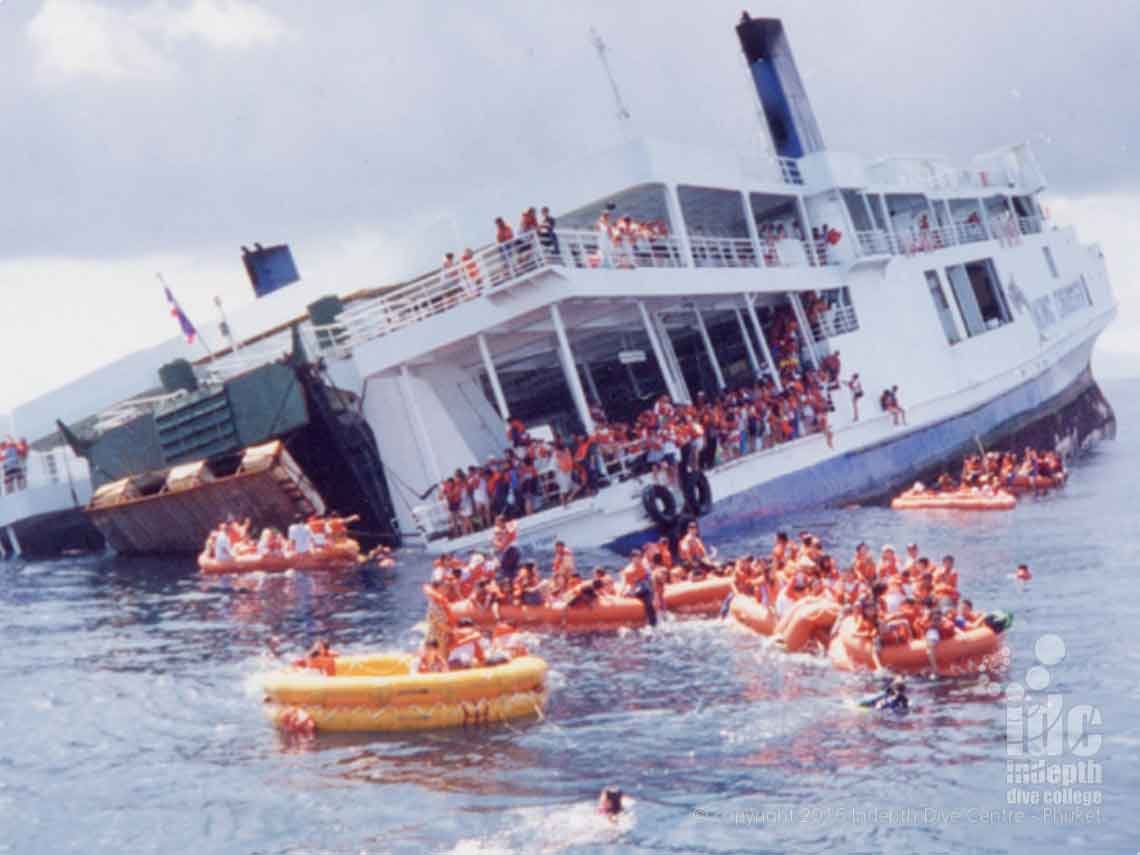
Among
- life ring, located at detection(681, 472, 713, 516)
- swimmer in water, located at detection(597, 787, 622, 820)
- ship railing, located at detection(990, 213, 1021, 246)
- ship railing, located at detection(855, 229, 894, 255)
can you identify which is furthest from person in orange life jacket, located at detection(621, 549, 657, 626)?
ship railing, located at detection(990, 213, 1021, 246)

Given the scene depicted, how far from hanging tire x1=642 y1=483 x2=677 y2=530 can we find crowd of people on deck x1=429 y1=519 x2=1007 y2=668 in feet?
3.28

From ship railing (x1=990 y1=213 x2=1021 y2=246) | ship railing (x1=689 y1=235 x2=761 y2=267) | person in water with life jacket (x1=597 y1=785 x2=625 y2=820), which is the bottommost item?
person in water with life jacket (x1=597 y1=785 x2=625 y2=820)

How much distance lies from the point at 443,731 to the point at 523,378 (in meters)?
22.0

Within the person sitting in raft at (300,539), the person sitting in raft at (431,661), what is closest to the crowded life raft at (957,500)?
the person sitting in raft at (300,539)

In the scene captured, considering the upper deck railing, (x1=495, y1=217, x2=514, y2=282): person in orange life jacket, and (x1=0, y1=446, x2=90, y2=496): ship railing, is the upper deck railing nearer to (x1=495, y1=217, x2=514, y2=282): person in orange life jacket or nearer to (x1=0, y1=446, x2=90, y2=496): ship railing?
(x1=495, y1=217, x2=514, y2=282): person in orange life jacket

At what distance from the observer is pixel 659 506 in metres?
23.9

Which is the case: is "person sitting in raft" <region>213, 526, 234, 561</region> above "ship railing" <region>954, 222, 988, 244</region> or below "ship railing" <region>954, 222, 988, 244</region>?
below

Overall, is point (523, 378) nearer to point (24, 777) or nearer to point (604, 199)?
point (604, 199)

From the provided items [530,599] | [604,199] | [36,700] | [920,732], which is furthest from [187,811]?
[604,199]

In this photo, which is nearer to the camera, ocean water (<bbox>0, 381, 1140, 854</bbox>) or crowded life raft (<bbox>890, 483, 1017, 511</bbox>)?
ocean water (<bbox>0, 381, 1140, 854</bbox>)

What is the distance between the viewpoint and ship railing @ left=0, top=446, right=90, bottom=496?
3697cm

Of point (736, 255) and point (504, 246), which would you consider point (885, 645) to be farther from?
point (736, 255)

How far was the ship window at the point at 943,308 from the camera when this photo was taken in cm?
3606

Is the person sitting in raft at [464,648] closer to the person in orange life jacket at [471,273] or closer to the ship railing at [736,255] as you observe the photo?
the person in orange life jacket at [471,273]
